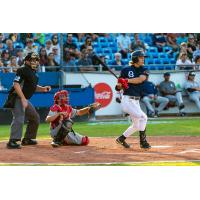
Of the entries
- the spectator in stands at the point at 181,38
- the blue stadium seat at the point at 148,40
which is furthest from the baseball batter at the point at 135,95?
the spectator in stands at the point at 181,38

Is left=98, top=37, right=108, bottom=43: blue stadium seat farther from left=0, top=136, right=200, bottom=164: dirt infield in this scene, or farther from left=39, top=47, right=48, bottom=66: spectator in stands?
left=0, top=136, right=200, bottom=164: dirt infield

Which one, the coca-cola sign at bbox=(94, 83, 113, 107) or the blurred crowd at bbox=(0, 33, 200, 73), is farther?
the coca-cola sign at bbox=(94, 83, 113, 107)

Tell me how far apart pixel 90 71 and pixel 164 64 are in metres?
3.02

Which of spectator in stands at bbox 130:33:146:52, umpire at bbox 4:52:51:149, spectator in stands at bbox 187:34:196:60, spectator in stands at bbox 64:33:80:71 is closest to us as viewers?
umpire at bbox 4:52:51:149

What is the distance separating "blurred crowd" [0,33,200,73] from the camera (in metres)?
21.2

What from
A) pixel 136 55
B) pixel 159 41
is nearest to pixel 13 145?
pixel 136 55

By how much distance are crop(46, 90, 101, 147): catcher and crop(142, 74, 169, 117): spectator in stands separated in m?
9.18

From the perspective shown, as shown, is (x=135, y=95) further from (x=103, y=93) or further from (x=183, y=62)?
(x=183, y=62)

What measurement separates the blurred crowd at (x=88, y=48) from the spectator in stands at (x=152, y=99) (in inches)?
50.8

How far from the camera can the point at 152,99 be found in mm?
22188

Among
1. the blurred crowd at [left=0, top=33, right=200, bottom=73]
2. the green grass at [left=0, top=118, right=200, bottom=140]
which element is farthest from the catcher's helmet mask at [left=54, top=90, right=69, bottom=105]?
the blurred crowd at [left=0, top=33, right=200, bottom=73]

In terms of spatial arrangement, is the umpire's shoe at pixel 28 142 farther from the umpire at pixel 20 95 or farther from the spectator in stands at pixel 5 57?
the spectator in stands at pixel 5 57

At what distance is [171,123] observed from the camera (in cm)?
1886

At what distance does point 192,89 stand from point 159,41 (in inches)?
120
